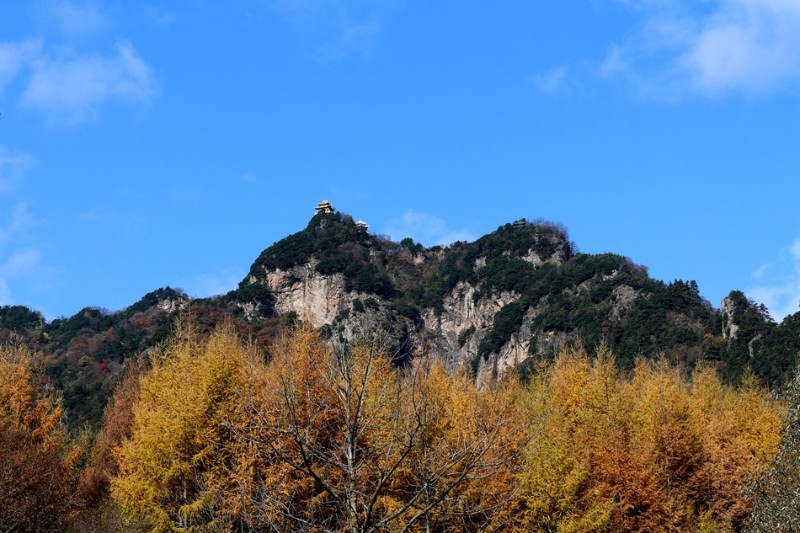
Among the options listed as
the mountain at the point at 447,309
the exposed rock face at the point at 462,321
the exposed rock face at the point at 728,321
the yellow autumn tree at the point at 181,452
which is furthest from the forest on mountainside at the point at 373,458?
the exposed rock face at the point at 462,321

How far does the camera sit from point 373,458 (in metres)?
15.5

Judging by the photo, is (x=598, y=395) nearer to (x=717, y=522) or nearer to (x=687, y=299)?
(x=717, y=522)

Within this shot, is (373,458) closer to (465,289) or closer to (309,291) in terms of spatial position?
(309,291)

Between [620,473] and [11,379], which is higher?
[11,379]

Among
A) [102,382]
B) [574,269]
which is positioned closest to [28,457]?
[102,382]

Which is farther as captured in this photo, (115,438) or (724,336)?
(724,336)

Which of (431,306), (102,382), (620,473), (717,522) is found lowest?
(717,522)

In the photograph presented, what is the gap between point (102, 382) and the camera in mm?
78250

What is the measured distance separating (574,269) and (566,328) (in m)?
15.1

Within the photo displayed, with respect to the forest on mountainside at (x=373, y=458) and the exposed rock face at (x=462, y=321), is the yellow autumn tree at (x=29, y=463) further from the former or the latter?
the exposed rock face at (x=462, y=321)

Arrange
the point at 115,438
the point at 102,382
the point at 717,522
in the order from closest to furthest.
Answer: the point at 717,522, the point at 115,438, the point at 102,382

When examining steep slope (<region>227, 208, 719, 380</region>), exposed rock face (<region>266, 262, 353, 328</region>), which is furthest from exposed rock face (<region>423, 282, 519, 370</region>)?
exposed rock face (<region>266, 262, 353, 328</region>)

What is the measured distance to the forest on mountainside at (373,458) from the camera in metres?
20.1

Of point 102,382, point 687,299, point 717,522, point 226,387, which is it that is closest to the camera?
point 226,387
